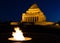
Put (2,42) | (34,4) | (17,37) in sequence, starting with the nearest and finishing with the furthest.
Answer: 1. (2,42)
2. (17,37)
3. (34,4)

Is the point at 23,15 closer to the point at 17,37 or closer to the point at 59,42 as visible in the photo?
the point at 17,37

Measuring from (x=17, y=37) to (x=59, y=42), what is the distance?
274 inches

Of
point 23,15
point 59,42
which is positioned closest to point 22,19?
point 23,15

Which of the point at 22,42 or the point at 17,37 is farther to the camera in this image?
the point at 17,37

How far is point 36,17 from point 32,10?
117 inches

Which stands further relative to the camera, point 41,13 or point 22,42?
point 41,13

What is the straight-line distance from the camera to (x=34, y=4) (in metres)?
75.6

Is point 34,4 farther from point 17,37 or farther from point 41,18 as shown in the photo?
point 17,37

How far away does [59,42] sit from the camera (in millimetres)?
24672

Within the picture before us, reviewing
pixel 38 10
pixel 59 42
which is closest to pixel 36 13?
pixel 38 10

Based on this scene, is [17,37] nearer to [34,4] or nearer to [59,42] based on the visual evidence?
[59,42]

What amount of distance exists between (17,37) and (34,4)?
46019mm

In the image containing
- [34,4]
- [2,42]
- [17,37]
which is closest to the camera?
[2,42]

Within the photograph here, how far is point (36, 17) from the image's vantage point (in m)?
78.6
